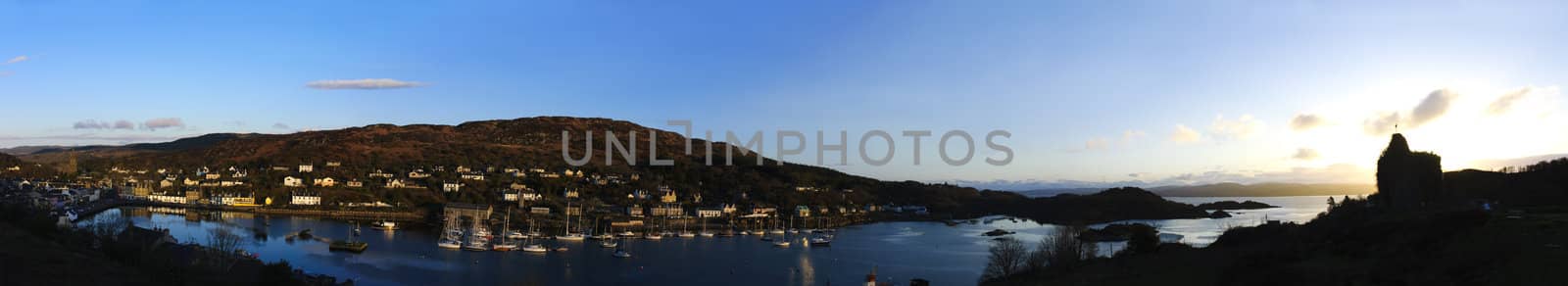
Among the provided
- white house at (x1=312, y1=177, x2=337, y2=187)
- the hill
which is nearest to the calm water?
white house at (x1=312, y1=177, x2=337, y2=187)

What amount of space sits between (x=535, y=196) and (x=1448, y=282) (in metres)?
80.5

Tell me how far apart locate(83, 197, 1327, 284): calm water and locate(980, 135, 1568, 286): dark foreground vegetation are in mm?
11220

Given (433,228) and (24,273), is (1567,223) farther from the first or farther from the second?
(433,228)

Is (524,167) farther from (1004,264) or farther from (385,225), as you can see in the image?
(1004,264)

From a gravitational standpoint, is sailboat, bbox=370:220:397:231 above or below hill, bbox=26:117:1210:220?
below

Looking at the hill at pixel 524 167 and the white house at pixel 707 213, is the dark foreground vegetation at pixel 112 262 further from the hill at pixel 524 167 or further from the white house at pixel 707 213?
the white house at pixel 707 213

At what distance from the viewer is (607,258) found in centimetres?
4788

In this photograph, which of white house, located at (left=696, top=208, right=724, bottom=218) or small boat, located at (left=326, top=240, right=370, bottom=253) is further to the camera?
white house, located at (left=696, top=208, right=724, bottom=218)

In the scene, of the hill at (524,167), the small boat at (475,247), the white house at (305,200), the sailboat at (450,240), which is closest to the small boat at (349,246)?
the sailboat at (450,240)

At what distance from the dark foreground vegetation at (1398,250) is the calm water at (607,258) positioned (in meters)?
11.2

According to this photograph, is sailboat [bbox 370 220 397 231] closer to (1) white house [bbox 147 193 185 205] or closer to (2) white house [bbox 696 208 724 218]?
(2) white house [bbox 696 208 724 218]

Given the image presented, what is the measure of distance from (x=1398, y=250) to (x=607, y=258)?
38039 mm

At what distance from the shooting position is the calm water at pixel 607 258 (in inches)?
1539

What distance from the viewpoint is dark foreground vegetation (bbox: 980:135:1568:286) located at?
15250 mm
